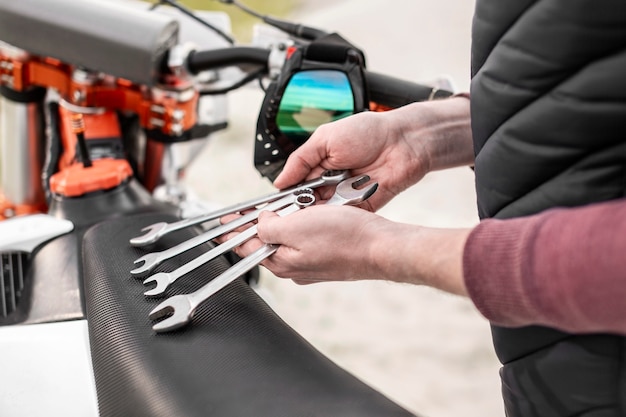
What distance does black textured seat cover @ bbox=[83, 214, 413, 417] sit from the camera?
1.69 feet

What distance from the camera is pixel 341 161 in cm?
79

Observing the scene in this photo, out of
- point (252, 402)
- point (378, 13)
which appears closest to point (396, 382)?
point (252, 402)

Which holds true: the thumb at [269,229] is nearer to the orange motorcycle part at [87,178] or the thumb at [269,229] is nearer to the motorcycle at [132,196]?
the motorcycle at [132,196]

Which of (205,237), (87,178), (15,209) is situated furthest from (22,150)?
(205,237)

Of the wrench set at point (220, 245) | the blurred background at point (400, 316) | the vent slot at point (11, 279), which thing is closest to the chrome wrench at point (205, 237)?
the wrench set at point (220, 245)

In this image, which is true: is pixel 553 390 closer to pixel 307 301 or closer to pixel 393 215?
pixel 307 301

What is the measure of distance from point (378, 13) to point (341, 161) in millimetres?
2307

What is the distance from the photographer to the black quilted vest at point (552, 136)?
518 millimetres

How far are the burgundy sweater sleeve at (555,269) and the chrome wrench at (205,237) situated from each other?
0.29 meters

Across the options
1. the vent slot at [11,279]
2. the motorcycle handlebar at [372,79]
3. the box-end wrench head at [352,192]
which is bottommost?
the vent slot at [11,279]

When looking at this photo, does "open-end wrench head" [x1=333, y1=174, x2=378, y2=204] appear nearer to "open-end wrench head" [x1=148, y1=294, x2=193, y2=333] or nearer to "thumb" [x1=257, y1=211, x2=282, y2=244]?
"thumb" [x1=257, y1=211, x2=282, y2=244]

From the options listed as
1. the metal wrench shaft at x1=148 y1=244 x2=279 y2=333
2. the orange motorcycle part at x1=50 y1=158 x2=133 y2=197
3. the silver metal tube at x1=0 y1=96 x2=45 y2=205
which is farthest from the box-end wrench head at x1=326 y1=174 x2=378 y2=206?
the silver metal tube at x1=0 y1=96 x2=45 y2=205

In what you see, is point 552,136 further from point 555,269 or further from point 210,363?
point 210,363

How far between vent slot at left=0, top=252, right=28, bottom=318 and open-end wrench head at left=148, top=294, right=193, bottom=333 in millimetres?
349
